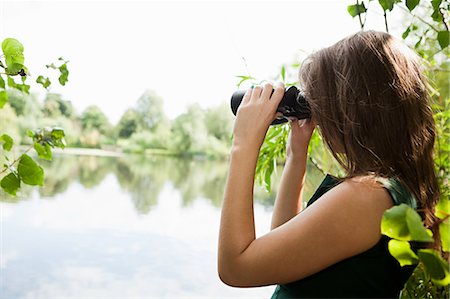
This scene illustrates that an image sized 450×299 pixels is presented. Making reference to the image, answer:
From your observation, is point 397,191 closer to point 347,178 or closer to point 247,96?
point 347,178

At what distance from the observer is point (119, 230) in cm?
165

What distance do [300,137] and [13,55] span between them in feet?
1.60

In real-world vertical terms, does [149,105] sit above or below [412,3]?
below

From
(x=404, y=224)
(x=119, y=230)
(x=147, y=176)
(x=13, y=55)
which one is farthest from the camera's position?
(x=147, y=176)

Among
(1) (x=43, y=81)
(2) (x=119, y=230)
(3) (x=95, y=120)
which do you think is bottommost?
(2) (x=119, y=230)

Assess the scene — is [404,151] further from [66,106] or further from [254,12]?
[66,106]

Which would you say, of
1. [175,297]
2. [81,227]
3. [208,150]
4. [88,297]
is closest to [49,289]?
[88,297]

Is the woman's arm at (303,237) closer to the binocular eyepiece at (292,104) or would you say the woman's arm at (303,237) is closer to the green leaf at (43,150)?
the binocular eyepiece at (292,104)

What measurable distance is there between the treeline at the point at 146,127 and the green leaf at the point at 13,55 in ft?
3.65

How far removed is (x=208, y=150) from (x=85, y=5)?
66 cm

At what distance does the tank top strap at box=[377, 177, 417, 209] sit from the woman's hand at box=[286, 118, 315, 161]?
9.3 inches

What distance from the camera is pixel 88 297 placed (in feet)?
4.77

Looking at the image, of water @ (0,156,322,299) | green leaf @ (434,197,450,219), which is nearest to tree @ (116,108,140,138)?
water @ (0,156,322,299)

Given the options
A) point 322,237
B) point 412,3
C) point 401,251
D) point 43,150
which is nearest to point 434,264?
point 401,251
